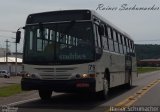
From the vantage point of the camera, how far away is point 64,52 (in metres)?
15.2

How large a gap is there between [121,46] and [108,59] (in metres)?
4.46

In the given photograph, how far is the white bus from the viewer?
14984mm

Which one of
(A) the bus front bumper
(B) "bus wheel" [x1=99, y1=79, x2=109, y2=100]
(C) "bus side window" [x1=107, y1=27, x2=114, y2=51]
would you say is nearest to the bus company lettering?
(A) the bus front bumper

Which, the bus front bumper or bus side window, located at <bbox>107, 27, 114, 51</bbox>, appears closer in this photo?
the bus front bumper

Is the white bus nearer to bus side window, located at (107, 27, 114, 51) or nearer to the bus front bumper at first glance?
the bus front bumper

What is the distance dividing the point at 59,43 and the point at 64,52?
1.33ft

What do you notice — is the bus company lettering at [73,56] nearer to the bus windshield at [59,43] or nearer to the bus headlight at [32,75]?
the bus windshield at [59,43]

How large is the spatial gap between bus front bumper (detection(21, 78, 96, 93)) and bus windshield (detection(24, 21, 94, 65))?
2.10 ft

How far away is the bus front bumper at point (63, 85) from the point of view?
14758 mm

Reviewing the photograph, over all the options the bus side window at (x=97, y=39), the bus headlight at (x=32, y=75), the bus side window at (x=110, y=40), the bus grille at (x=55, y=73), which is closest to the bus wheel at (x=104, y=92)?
the bus side window at (x=97, y=39)

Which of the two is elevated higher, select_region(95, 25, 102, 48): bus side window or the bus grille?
select_region(95, 25, 102, 48): bus side window

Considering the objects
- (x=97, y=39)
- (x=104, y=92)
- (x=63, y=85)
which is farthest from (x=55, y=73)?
(x=104, y=92)

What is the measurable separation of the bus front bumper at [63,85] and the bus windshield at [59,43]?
2.10 ft

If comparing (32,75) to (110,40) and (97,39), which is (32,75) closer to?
(97,39)
